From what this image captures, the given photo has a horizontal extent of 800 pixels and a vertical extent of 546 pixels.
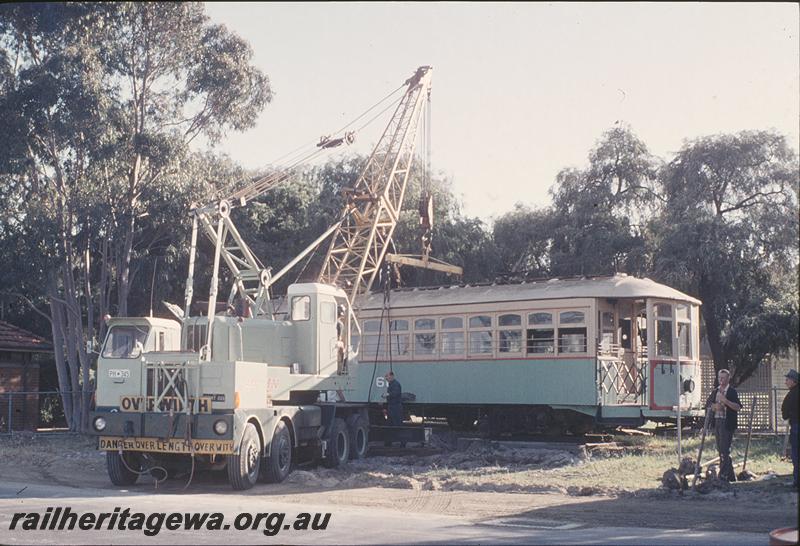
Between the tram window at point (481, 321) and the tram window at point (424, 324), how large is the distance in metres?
1.14

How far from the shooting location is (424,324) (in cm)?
2473

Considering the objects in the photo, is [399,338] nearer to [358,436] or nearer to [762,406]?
[358,436]

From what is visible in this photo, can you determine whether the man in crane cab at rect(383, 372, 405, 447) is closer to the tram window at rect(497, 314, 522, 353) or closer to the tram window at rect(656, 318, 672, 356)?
the tram window at rect(497, 314, 522, 353)

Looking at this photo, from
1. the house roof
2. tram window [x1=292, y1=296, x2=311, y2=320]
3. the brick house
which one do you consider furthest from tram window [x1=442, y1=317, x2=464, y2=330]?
the house roof

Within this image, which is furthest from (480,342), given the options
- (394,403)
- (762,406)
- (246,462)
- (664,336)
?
(762,406)

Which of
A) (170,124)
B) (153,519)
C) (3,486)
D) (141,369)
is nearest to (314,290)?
(141,369)

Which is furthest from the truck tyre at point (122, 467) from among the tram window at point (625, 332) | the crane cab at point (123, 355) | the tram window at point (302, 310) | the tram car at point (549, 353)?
the tram window at point (625, 332)

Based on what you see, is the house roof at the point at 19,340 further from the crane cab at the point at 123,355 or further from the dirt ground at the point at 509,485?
the crane cab at the point at 123,355

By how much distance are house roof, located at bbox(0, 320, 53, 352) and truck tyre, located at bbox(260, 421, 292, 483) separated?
582 inches

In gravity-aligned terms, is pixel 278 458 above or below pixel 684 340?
below

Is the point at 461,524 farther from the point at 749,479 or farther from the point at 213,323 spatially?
the point at 213,323

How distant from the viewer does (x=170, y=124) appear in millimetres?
27625

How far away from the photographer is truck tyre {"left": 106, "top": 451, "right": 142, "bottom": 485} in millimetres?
16844

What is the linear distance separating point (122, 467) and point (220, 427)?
7.63 feet
